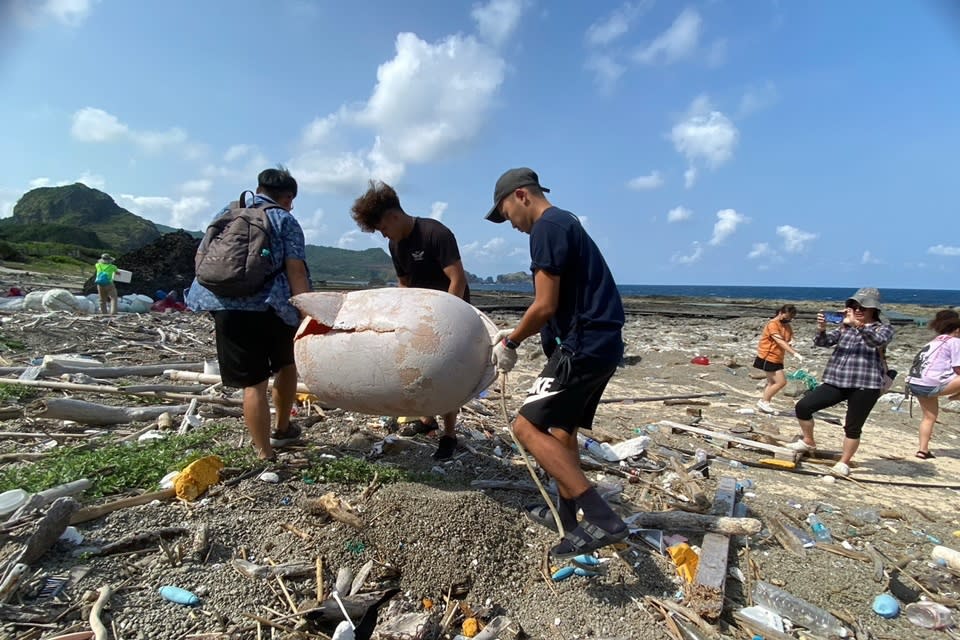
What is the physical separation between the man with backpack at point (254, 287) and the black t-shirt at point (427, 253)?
84cm

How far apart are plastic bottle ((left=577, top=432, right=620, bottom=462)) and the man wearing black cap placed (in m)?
1.77

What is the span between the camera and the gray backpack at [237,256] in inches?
119

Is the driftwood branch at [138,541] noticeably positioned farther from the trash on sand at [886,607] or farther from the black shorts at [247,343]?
the trash on sand at [886,607]

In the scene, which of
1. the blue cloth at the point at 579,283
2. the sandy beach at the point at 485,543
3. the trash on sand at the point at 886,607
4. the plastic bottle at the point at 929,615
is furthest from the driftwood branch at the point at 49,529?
the plastic bottle at the point at 929,615

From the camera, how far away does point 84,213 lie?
91.6m

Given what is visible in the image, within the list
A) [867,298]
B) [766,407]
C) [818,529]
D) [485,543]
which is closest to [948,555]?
[818,529]

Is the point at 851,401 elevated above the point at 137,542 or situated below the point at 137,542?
above

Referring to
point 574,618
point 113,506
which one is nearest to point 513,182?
point 574,618

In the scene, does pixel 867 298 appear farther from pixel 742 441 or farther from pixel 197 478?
pixel 197 478

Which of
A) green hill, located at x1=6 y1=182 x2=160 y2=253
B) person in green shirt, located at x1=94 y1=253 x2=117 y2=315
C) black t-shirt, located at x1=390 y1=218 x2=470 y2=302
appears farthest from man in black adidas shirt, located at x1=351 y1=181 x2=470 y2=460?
green hill, located at x1=6 y1=182 x2=160 y2=253

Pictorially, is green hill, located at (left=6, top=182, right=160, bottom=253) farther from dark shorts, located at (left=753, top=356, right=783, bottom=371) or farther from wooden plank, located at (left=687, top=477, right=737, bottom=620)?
wooden plank, located at (left=687, top=477, right=737, bottom=620)

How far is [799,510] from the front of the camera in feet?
12.9

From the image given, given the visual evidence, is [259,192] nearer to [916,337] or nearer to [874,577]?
[874,577]

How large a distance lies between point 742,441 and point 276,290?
16.2 ft
